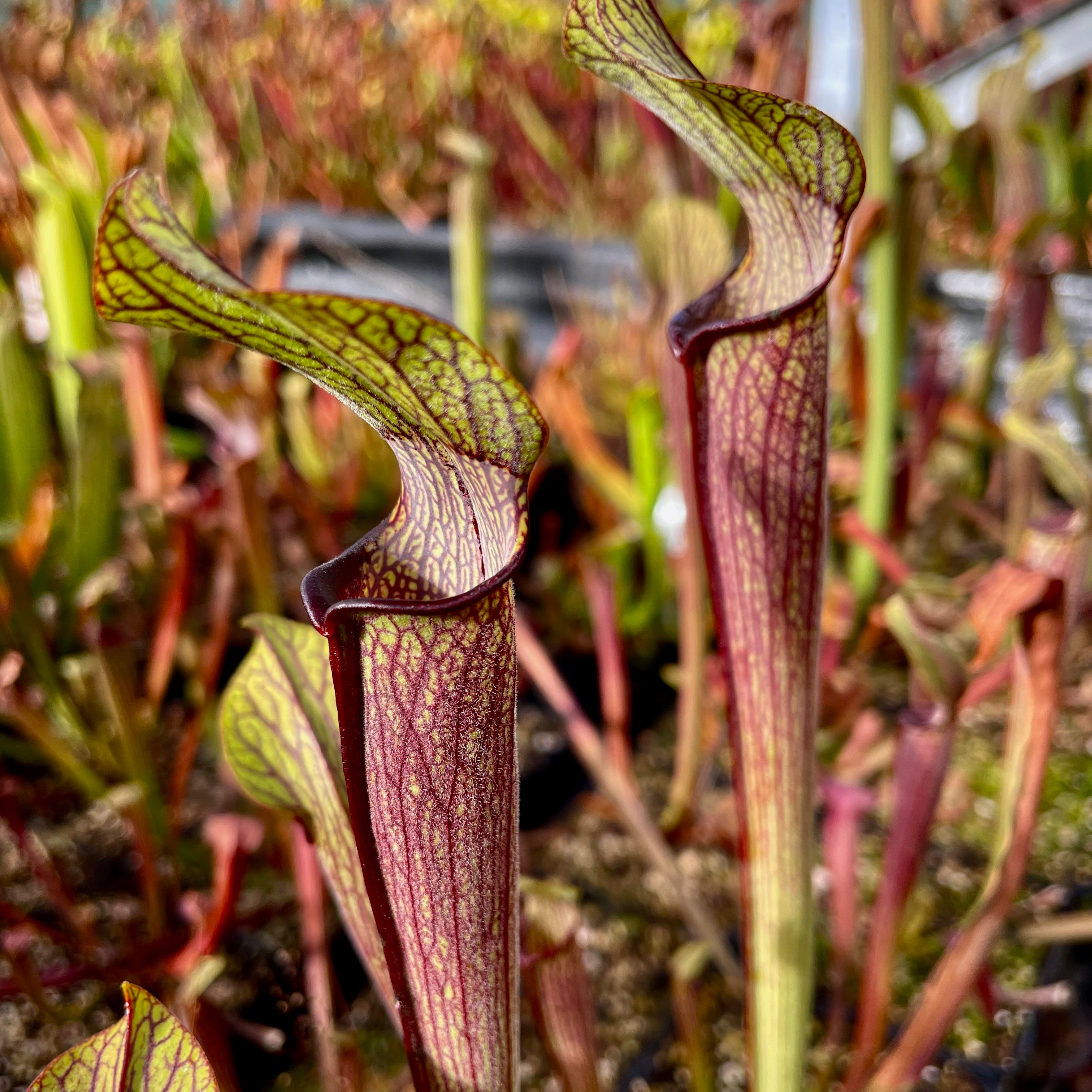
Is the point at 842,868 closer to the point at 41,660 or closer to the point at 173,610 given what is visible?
the point at 173,610

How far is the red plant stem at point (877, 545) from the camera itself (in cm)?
79

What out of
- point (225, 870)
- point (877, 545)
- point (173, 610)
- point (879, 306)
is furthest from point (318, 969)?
point (879, 306)

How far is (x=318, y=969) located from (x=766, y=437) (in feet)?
1.64

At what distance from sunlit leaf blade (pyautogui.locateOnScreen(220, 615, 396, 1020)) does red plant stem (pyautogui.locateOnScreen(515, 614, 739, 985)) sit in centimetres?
29

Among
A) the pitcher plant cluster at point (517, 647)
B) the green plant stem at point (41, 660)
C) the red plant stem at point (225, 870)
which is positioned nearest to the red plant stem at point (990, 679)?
the pitcher plant cluster at point (517, 647)

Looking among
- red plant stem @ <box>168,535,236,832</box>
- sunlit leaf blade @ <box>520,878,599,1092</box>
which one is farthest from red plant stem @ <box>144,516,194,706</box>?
sunlit leaf blade @ <box>520,878,599,1092</box>

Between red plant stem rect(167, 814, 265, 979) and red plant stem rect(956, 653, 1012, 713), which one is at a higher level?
red plant stem rect(956, 653, 1012, 713)

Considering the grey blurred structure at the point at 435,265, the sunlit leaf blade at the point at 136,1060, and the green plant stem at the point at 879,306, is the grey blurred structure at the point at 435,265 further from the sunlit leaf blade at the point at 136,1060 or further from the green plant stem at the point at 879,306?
the sunlit leaf blade at the point at 136,1060

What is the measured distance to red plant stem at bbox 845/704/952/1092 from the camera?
435 mm

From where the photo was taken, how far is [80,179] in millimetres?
1285

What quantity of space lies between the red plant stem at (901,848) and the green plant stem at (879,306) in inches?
17.9

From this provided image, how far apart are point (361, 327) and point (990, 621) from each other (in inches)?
14.4

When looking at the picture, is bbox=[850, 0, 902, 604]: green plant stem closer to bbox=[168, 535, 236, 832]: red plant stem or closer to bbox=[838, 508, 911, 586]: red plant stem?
bbox=[838, 508, 911, 586]: red plant stem

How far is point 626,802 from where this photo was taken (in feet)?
2.28
